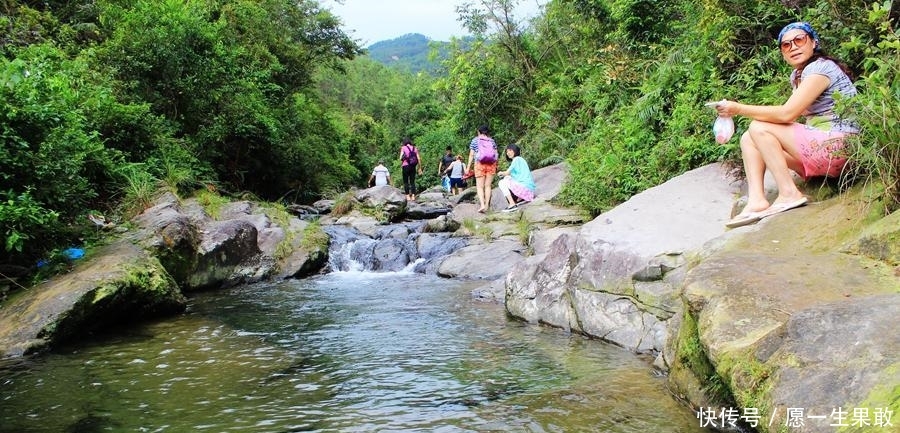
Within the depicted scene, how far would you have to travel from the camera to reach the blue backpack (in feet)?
43.4

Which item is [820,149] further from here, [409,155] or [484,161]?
[409,155]

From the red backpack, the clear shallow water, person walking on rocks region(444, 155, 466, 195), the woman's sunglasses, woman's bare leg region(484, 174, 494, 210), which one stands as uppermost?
the red backpack

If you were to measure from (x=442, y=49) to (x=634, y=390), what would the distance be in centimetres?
1982

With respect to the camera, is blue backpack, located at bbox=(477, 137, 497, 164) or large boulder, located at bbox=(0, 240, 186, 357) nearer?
large boulder, located at bbox=(0, 240, 186, 357)

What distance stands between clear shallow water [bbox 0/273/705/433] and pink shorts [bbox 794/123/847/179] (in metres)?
2.08

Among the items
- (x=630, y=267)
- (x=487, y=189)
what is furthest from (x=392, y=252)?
Result: (x=630, y=267)

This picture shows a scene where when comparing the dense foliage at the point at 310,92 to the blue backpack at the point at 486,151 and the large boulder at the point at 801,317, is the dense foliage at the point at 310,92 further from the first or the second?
the blue backpack at the point at 486,151

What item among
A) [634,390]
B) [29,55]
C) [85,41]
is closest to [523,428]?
[634,390]

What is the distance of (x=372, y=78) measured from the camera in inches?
2997

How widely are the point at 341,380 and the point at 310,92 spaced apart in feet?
70.9

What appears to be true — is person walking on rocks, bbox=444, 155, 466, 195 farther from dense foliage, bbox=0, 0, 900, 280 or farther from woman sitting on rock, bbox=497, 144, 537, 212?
woman sitting on rock, bbox=497, 144, 537, 212

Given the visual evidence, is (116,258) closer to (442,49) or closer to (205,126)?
(205,126)

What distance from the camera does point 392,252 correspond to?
12.1 metres

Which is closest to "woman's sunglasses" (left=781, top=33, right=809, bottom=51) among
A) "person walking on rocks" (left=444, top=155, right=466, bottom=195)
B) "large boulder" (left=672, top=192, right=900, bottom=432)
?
"large boulder" (left=672, top=192, right=900, bottom=432)
